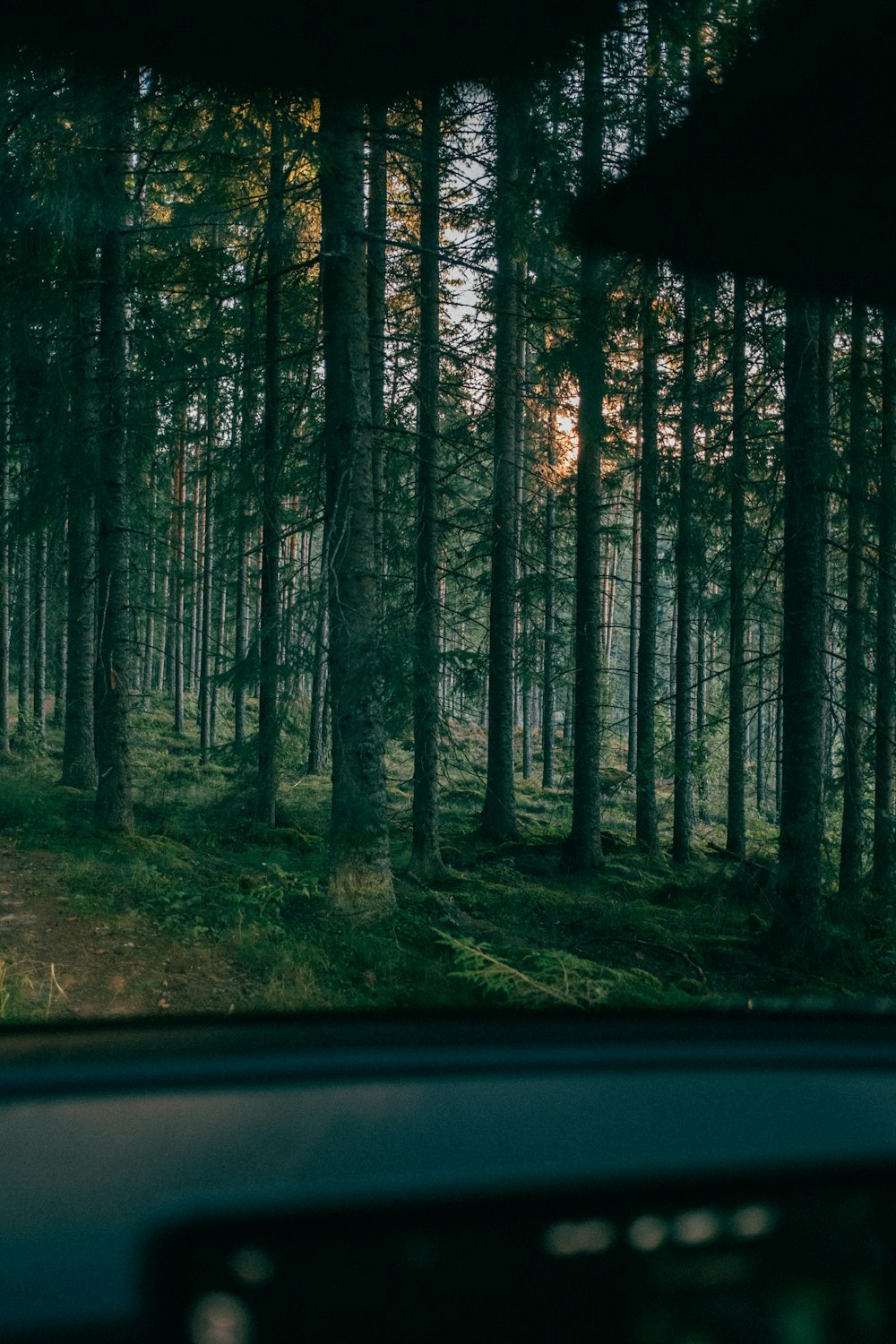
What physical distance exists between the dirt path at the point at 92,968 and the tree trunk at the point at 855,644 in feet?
20.9

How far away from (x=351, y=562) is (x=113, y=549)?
16.5 ft

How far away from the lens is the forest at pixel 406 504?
4852mm

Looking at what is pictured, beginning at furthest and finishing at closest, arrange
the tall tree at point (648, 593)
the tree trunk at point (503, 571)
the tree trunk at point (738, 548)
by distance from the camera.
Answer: the tree trunk at point (503, 571), the tall tree at point (648, 593), the tree trunk at point (738, 548)

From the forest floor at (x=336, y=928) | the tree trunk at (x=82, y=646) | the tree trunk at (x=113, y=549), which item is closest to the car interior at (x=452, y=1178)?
the forest floor at (x=336, y=928)

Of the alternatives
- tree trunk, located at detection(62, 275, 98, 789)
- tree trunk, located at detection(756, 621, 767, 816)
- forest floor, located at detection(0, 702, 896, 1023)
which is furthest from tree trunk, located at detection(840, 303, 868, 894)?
tree trunk, located at detection(62, 275, 98, 789)

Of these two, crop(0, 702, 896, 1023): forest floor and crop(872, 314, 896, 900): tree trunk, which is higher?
crop(872, 314, 896, 900): tree trunk

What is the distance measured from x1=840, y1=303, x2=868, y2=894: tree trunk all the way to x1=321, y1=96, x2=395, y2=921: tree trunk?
457 cm

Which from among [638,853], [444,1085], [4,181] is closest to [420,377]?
[4,181]

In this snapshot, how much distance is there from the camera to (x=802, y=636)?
819 cm

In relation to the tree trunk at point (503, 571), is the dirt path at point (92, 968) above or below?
below

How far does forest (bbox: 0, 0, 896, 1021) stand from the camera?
4.85 metres

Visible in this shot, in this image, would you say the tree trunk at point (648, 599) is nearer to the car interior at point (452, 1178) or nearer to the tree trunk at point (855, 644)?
the tree trunk at point (855, 644)

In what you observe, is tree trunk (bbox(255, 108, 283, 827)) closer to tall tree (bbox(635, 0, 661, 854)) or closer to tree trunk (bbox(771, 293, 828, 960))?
tall tree (bbox(635, 0, 661, 854))

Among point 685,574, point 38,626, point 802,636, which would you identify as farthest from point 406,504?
point 38,626
